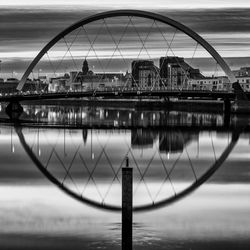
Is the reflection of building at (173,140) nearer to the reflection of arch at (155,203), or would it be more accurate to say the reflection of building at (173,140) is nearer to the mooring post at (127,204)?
the reflection of arch at (155,203)

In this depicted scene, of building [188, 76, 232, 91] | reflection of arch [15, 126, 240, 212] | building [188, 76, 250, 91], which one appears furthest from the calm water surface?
building [188, 76, 232, 91]

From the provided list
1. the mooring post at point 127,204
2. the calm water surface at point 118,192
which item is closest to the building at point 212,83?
the calm water surface at point 118,192

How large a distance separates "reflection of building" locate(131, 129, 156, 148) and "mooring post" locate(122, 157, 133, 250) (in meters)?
27.6

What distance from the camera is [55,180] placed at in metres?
29.7

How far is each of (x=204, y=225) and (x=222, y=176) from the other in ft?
37.0

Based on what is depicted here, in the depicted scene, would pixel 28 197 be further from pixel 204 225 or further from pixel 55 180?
pixel 204 225

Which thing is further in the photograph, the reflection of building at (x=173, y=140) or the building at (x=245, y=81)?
the building at (x=245, y=81)

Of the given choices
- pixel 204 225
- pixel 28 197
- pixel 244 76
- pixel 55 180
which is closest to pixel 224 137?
pixel 55 180

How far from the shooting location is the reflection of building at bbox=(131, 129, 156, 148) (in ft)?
150

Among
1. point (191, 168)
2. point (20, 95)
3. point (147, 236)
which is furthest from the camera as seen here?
point (20, 95)

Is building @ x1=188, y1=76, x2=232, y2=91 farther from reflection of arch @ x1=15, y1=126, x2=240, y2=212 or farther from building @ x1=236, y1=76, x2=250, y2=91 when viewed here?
reflection of arch @ x1=15, y1=126, x2=240, y2=212

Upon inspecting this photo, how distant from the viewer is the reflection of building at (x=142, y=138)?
45.8 m

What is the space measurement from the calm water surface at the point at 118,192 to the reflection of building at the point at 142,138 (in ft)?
0.40

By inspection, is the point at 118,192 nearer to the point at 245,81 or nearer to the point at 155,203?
the point at 155,203
